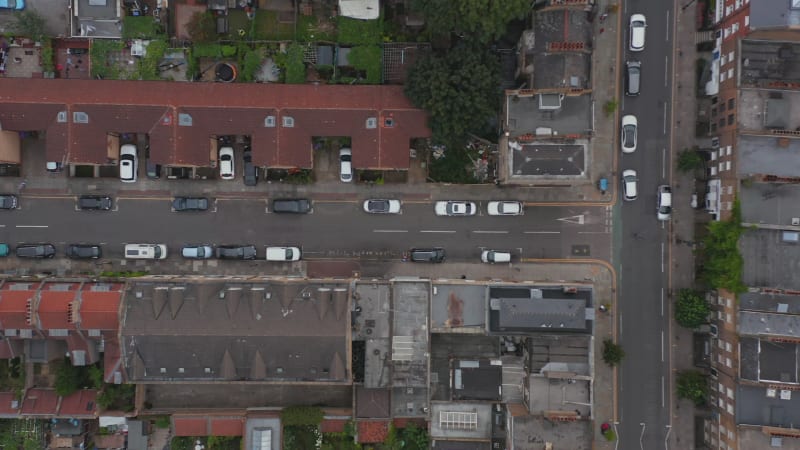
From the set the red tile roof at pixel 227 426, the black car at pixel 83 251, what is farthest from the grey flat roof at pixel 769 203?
the black car at pixel 83 251

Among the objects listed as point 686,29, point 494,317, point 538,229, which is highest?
point 686,29

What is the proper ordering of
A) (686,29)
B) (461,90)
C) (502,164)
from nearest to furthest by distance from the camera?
1. (461,90)
2. (502,164)
3. (686,29)

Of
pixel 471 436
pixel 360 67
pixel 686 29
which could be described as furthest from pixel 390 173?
pixel 686 29

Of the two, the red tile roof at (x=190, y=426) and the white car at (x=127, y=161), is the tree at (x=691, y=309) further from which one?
the white car at (x=127, y=161)

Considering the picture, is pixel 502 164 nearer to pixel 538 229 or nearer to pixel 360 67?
pixel 538 229

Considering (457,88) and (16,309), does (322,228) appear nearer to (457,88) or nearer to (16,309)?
(457,88)

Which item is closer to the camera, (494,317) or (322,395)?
(494,317)
